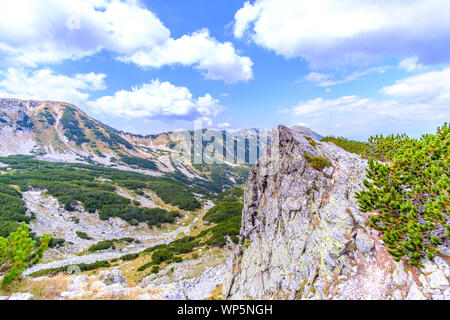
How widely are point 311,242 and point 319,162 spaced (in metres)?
6.46

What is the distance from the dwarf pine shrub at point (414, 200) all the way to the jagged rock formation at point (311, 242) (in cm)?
71

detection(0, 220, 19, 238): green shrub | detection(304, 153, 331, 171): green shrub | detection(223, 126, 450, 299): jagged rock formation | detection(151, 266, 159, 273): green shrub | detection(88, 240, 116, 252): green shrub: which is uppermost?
detection(304, 153, 331, 171): green shrub

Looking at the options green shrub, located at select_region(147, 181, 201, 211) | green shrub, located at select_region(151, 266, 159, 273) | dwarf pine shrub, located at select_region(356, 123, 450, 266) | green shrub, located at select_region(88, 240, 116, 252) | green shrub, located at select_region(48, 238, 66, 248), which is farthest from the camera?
green shrub, located at select_region(147, 181, 201, 211)

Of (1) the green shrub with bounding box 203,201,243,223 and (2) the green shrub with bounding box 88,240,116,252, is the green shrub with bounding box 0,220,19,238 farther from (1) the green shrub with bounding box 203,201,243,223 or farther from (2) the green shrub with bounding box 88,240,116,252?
(1) the green shrub with bounding box 203,201,243,223

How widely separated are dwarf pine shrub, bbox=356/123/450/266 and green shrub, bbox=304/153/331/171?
4331mm

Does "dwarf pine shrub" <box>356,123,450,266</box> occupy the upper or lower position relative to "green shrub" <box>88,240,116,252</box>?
upper

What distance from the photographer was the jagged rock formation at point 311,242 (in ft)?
29.7

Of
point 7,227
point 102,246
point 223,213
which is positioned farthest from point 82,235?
point 223,213

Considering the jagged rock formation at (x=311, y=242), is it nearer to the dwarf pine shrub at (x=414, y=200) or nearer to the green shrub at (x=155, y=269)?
the dwarf pine shrub at (x=414, y=200)

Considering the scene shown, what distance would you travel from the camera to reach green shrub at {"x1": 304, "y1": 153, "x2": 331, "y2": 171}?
15797 mm

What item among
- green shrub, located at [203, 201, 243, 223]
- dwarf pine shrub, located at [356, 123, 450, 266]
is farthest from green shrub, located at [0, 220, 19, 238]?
dwarf pine shrub, located at [356, 123, 450, 266]

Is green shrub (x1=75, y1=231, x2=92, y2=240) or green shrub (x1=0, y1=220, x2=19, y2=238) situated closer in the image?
green shrub (x1=0, y1=220, x2=19, y2=238)

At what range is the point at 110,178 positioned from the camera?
10894cm
